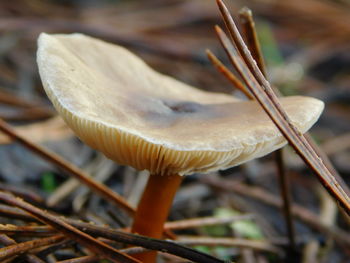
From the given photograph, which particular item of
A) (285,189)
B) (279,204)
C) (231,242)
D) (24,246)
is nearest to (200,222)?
(231,242)

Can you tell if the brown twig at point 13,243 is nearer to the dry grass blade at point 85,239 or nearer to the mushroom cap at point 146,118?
the dry grass blade at point 85,239

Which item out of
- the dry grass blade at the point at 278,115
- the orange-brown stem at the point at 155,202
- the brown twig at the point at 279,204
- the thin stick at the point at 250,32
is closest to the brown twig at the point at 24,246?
the orange-brown stem at the point at 155,202

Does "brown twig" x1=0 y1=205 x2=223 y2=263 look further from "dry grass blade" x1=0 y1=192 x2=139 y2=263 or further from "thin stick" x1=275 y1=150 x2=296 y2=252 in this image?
"thin stick" x1=275 y1=150 x2=296 y2=252

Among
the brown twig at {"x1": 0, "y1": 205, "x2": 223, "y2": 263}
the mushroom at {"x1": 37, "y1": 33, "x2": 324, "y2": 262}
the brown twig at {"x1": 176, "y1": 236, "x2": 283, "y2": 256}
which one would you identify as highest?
the mushroom at {"x1": 37, "y1": 33, "x2": 324, "y2": 262}

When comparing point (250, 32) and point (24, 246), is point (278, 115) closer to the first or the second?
point (250, 32)

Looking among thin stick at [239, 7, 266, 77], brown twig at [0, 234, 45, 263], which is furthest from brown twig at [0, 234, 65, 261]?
thin stick at [239, 7, 266, 77]

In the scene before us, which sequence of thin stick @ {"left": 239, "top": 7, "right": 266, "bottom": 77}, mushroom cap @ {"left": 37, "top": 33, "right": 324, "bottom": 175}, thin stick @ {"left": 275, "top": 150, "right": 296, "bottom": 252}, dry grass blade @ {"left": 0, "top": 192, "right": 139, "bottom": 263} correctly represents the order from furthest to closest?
thin stick @ {"left": 275, "top": 150, "right": 296, "bottom": 252}
thin stick @ {"left": 239, "top": 7, "right": 266, "bottom": 77}
dry grass blade @ {"left": 0, "top": 192, "right": 139, "bottom": 263}
mushroom cap @ {"left": 37, "top": 33, "right": 324, "bottom": 175}
